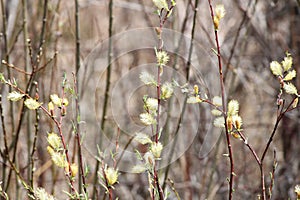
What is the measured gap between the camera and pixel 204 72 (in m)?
2.95

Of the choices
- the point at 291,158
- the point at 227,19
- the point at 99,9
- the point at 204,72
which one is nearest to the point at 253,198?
the point at 291,158

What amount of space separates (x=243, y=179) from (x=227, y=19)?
1.17 metres

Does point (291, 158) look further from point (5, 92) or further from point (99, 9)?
point (99, 9)

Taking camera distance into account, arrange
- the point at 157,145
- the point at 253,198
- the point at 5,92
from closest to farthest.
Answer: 1. the point at 157,145
2. the point at 5,92
3. the point at 253,198

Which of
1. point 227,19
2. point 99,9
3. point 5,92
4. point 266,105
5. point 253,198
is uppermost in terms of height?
point 99,9

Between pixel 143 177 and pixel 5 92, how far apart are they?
1.57 m

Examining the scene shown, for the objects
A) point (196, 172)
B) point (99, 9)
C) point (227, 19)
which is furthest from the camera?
point (99, 9)

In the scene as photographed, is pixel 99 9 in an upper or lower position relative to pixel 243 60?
upper

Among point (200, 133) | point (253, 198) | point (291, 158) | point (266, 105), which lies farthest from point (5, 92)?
point (266, 105)

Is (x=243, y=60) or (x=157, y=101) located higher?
(x=243, y=60)

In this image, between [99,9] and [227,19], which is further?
[99,9]

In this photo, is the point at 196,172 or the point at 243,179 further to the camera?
the point at 196,172

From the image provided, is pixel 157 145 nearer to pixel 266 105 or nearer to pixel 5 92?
pixel 5 92

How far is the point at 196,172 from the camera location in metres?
3.10
